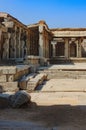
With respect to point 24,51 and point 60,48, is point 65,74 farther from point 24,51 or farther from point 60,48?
point 60,48

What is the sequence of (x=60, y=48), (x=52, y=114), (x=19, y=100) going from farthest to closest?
(x=60, y=48)
(x=19, y=100)
(x=52, y=114)

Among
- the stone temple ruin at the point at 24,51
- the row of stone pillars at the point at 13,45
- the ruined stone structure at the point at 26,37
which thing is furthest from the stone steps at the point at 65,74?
the row of stone pillars at the point at 13,45

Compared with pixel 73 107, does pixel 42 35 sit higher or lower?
higher

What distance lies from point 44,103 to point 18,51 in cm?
1715

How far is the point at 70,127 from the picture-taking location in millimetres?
6066

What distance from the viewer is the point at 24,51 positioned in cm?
2864

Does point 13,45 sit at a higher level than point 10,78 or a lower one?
higher

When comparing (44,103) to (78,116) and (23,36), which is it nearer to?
(78,116)

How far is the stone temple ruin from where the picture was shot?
1188 cm

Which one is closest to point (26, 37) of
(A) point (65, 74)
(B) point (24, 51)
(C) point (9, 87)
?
(B) point (24, 51)

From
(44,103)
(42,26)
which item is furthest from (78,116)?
(42,26)

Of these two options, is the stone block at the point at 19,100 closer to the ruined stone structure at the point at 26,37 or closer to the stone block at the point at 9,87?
the stone block at the point at 9,87

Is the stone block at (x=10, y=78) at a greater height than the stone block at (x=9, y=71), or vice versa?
the stone block at (x=9, y=71)

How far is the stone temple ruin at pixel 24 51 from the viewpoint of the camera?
11.9 metres
